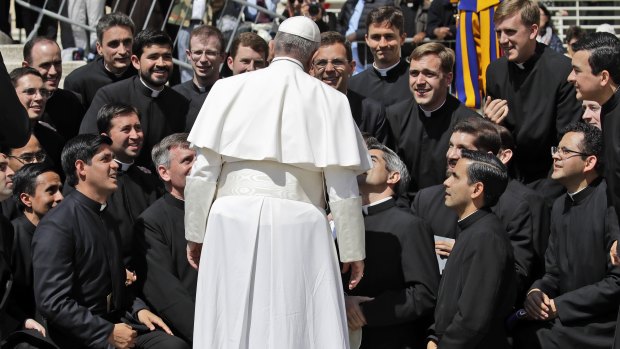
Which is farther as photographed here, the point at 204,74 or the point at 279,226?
the point at 204,74

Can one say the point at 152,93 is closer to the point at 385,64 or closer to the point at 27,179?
the point at 27,179

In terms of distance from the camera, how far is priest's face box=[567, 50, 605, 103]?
23.1 ft

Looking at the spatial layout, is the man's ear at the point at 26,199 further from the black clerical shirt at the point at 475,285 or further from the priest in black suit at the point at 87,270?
the black clerical shirt at the point at 475,285

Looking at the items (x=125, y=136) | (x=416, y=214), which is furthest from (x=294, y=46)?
(x=125, y=136)

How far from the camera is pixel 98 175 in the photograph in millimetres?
7625

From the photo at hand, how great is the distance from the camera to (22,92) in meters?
8.82

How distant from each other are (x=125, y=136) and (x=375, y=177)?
1.92 metres

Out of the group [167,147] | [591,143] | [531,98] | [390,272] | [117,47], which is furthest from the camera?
[117,47]

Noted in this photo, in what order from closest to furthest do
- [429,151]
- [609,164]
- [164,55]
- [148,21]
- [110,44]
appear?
1. [609,164]
2. [429,151]
3. [164,55]
4. [110,44]
5. [148,21]

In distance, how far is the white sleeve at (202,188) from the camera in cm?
676

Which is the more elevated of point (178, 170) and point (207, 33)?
point (207, 33)

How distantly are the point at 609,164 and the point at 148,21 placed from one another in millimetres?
7210

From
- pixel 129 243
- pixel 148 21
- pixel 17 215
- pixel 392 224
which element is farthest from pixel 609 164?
pixel 148 21

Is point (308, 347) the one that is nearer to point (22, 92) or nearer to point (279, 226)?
point (279, 226)
